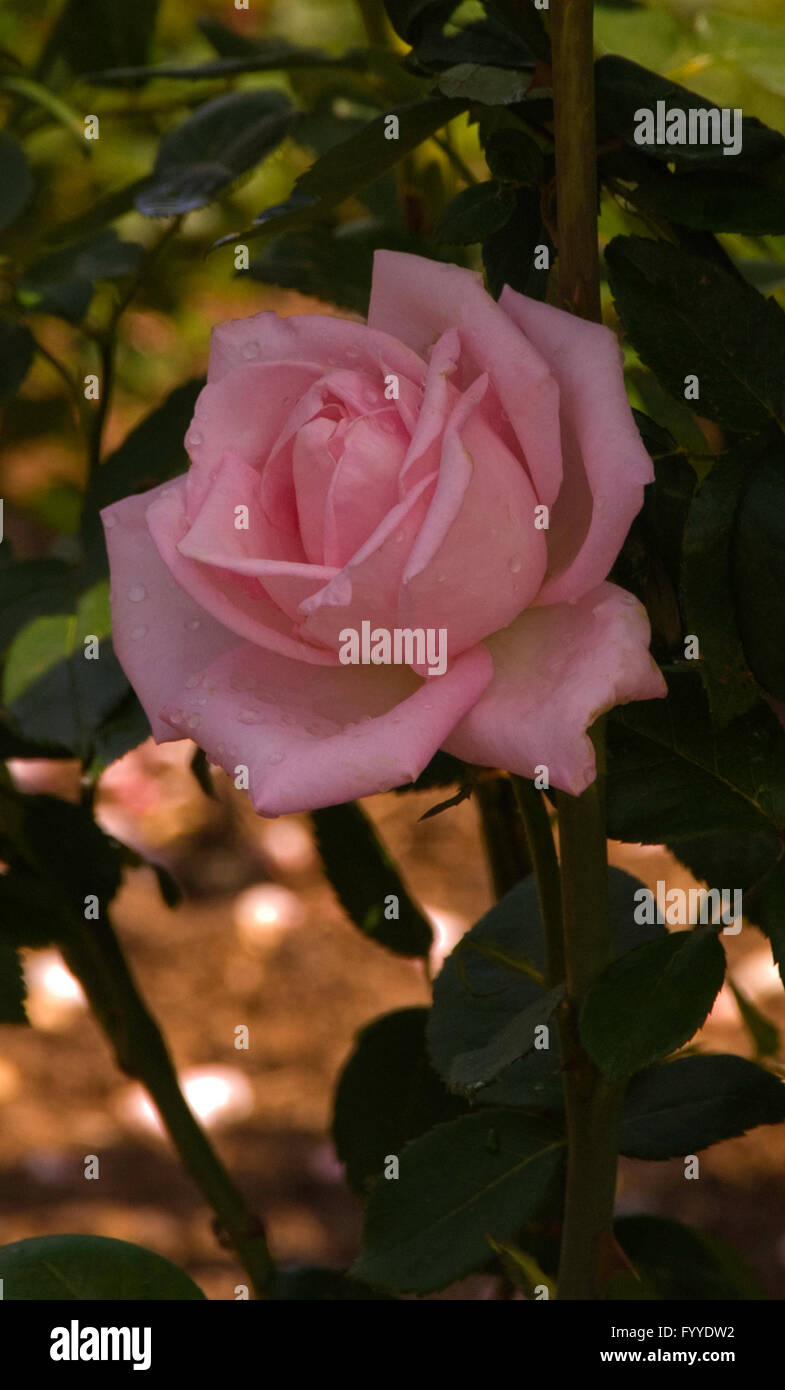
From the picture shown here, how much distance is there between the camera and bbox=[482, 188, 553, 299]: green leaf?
40cm

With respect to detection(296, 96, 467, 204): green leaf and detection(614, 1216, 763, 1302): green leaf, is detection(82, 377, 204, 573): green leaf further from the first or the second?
detection(614, 1216, 763, 1302): green leaf

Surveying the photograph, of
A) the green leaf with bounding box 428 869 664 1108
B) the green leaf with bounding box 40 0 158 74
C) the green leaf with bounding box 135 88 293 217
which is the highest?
the green leaf with bounding box 40 0 158 74

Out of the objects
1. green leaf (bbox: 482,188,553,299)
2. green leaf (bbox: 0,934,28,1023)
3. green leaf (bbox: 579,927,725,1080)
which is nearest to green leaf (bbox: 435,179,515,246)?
green leaf (bbox: 482,188,553,299)

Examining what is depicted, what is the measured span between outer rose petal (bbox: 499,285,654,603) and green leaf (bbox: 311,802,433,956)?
30 centimetres

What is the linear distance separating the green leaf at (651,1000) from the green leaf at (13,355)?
1.24ft

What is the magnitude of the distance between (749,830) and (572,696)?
11 cm

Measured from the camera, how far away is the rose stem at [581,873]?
0.35 metres

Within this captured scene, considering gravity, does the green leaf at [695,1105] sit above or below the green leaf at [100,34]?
below

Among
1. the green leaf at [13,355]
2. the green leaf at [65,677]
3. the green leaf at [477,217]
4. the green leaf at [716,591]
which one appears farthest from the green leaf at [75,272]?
the green leaf at [716,591]

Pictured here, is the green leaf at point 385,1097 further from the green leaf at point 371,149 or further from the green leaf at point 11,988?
the green leaf at point 371,149

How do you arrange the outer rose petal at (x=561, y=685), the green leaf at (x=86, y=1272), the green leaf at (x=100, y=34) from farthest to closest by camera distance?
the green leaf at (x=100, y=34) → the green leaf at (x=86, y=1272) → the outer rose petal at (x=561, y=685)

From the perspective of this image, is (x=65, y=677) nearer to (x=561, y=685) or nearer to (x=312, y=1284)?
(x=561, y=685)

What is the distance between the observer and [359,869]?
0.64m
